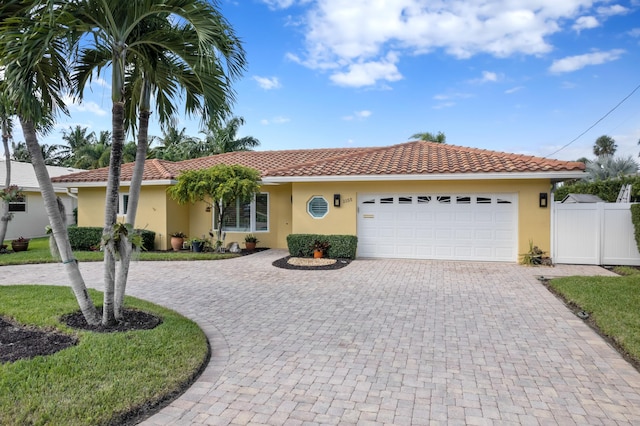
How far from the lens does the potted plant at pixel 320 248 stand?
12.7m

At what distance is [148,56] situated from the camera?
5680 mm

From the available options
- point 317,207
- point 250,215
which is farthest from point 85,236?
point 317,207

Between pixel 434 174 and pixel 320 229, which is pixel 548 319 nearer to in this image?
pixel 434 174

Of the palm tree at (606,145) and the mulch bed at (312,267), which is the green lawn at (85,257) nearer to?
the mulch bed at (312,267)

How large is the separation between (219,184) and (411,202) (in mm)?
6626

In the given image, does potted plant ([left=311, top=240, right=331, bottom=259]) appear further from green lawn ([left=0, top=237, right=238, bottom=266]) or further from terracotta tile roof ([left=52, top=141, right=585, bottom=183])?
green lawn ([left=0, top=237, right=238, bottom=266])

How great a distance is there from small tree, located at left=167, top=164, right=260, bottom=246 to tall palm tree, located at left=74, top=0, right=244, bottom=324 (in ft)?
22.0

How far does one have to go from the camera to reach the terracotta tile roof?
38.7ft

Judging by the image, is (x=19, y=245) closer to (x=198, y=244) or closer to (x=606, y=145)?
(x=198, y=244)

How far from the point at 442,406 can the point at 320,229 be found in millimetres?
9968

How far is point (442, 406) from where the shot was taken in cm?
362

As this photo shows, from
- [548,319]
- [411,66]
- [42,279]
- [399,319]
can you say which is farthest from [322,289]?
[411,66]

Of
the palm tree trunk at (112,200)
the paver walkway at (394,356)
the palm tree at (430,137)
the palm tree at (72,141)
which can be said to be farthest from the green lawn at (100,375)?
the palm tree at (72,141)

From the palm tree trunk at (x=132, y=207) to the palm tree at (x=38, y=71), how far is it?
0.38 meters
